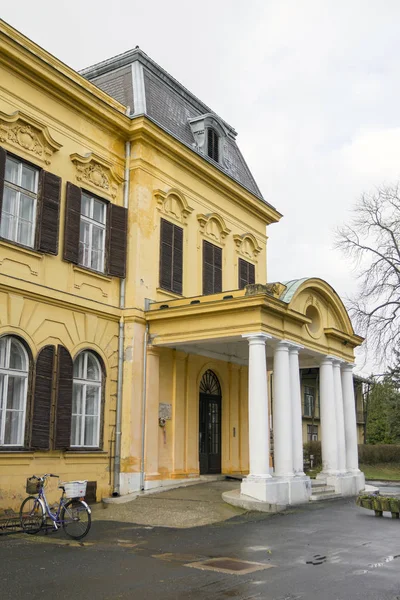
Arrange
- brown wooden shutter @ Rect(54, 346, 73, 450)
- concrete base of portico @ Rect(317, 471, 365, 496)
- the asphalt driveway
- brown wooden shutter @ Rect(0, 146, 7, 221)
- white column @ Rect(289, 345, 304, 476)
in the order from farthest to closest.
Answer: concrete base of portico @ Rect(317, 471, 365, 496), white column @ Rect(289, 345, 304, 476), brown wooden shutter @ Rect(54, 346, 73, 450), brown wooden shutter @ Rect(0, 146, 7, 221), the asphalt driveway

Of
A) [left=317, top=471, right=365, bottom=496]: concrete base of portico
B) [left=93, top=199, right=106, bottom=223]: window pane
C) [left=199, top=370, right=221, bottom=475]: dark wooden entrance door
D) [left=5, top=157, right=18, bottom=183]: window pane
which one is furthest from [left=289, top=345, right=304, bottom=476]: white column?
[left=5, top=157, right=18, bottom=183]: window pane

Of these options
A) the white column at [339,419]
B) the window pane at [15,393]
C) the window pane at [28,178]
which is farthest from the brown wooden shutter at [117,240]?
the white column at [339,419]

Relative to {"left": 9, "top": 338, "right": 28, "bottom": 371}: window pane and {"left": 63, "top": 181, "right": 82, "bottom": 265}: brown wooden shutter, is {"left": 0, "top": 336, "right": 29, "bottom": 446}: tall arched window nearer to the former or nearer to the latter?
{"left": 9, "top": 338, "right": 28, "bottom": 371}: window pane

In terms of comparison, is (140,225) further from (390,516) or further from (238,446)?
(390,516)

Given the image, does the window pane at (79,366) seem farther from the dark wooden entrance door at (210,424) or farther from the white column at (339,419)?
the white column at (339,419)

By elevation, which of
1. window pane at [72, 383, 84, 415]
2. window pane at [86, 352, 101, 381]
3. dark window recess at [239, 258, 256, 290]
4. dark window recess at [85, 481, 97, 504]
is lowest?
dark window recess at [85, 481, 97, 504]

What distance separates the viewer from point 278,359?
15.7 metres

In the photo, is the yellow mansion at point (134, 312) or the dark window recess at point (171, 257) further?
the dark window recess at point (171, 257)

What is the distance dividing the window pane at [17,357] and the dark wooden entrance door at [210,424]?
254 inches

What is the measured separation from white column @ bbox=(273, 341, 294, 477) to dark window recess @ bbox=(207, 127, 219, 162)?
24.1 feet

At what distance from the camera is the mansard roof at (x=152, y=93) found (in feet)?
59.1

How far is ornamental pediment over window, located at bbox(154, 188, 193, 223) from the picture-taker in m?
17.1

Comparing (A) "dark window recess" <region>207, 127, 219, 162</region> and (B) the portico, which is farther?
(A) "dark window recess" <region>207, 127, 219, 162</region>

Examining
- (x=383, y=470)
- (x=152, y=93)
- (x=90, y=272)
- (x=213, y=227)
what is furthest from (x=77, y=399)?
(x=383, y=470)
